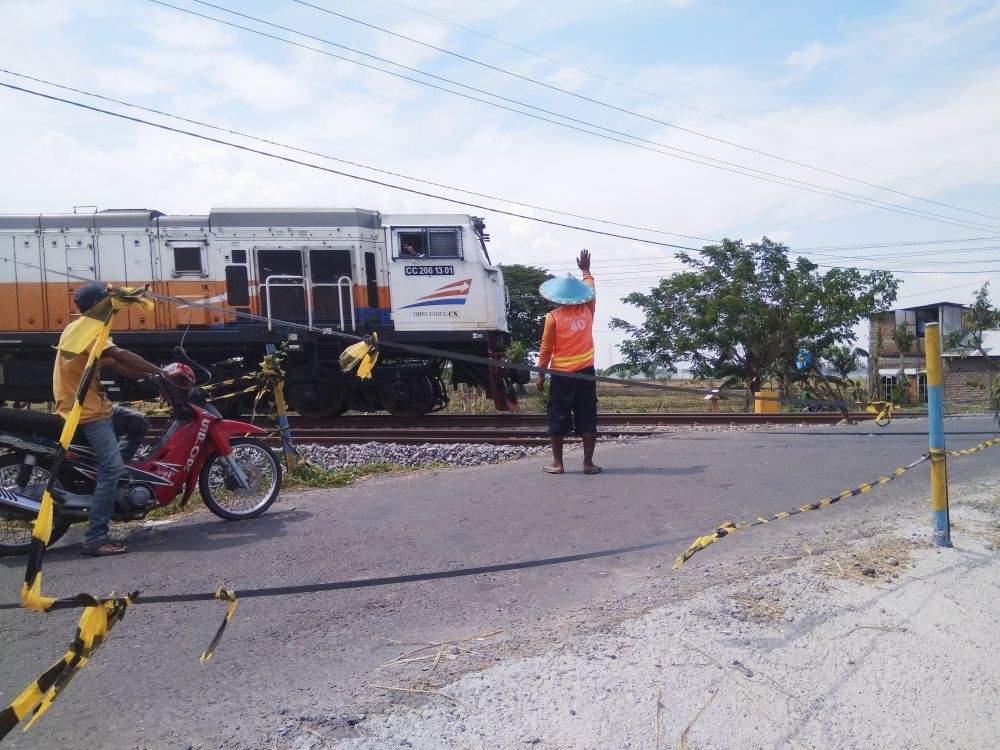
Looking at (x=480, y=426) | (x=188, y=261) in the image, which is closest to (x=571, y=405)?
(x=480, y=426)

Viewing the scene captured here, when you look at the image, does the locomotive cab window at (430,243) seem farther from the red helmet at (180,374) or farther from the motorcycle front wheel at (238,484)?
the red helmet at (180,374)

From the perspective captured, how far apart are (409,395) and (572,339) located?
5.84 m

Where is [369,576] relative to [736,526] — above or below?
below

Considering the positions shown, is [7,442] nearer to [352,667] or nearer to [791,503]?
[352,667]

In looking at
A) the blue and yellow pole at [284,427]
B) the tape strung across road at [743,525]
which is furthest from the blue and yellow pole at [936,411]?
the blue and yellow pole at [284,427]

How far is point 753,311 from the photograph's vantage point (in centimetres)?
2069

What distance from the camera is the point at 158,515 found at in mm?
5676

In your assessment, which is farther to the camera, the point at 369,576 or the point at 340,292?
the point at 340,292

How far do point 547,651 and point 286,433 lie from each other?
4.39 metres

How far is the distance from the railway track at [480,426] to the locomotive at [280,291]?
572 millimetres

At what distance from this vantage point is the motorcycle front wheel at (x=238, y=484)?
526cm

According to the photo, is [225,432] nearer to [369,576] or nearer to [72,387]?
[72,387]

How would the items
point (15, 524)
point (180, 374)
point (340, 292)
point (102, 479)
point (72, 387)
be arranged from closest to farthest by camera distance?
point (72, 387) < point (102, 479) < point (15, 524) < point (180, 374) < point (340, 292)

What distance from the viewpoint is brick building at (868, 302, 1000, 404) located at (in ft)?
71.4
